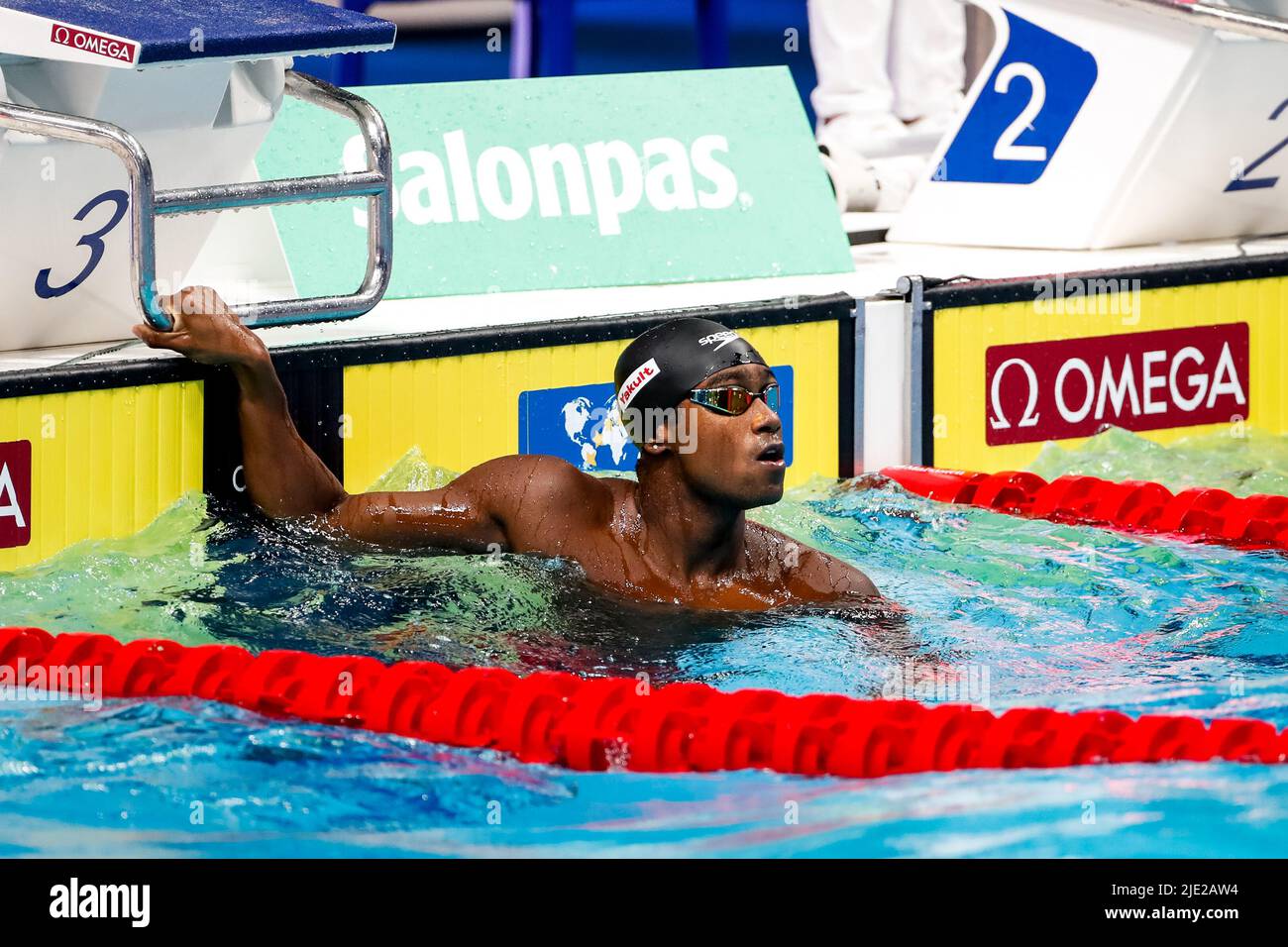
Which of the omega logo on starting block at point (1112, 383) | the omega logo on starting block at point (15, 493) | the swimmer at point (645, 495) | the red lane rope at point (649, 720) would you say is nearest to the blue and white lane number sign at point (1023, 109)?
the omega logo on starting block at point (1112, 383)

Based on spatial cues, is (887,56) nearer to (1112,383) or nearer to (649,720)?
(1112,383)

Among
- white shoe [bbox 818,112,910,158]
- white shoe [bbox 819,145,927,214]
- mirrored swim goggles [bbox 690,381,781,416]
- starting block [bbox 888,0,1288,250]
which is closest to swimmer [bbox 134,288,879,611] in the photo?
mirrored swim goggles [bbox 690,381,781,416]

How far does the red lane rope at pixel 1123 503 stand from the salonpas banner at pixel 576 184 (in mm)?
880

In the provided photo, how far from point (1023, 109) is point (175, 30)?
280cm

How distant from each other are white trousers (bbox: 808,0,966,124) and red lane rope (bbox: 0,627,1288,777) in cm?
435

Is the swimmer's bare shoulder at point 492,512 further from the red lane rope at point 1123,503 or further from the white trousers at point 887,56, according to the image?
the white trousers at point 887,56

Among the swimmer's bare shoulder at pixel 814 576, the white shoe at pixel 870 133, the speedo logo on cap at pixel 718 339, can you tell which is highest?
the white shoe at pixel 870 133

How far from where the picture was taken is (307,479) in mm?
3863

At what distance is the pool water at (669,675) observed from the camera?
8.80ft

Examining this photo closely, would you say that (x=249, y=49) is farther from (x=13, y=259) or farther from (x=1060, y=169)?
(x=1060, y=169)

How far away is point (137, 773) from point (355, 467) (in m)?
1.50

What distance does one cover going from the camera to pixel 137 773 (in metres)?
2.89

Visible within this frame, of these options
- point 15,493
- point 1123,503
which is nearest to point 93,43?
point 15,493

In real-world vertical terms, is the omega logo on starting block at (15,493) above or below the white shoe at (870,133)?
below
